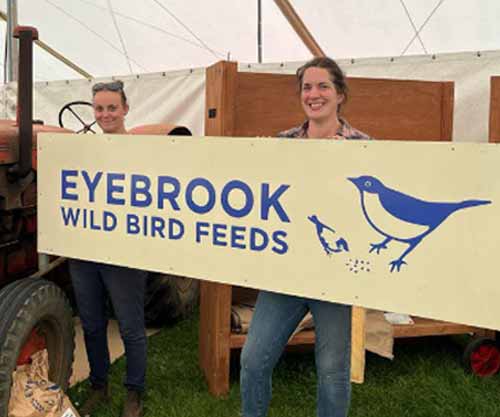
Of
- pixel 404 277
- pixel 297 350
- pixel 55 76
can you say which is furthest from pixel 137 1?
pixel 404 277

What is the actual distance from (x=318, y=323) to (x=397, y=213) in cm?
44

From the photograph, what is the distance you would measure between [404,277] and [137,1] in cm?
642

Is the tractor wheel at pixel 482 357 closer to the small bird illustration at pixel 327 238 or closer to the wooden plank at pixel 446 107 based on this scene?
the wooden plank at pixel 446 107

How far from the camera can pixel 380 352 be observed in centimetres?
271

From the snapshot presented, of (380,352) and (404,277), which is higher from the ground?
(404,277)

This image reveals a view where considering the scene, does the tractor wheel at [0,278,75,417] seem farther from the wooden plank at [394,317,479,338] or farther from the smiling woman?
the wooden plank at [394,317,479,338]

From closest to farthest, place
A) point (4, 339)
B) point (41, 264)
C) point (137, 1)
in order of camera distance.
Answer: point (4, 339)
point (41, 264)
point (137, 1)

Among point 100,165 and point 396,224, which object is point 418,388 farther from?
point 100,165

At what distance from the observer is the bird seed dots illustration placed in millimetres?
1628

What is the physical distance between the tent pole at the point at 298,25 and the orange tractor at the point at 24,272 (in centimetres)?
346

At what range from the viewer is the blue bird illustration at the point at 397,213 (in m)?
1.54

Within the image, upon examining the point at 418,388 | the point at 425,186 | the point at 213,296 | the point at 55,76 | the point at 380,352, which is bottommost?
the point at 418,388

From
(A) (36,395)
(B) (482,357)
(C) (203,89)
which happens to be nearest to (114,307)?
(A) (36,395)

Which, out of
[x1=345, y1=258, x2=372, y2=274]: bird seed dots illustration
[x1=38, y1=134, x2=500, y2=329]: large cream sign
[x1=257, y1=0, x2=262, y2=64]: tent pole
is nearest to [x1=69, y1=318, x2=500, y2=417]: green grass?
[x1=38, y1=134, x2=500, y2=329]: large cream sign
